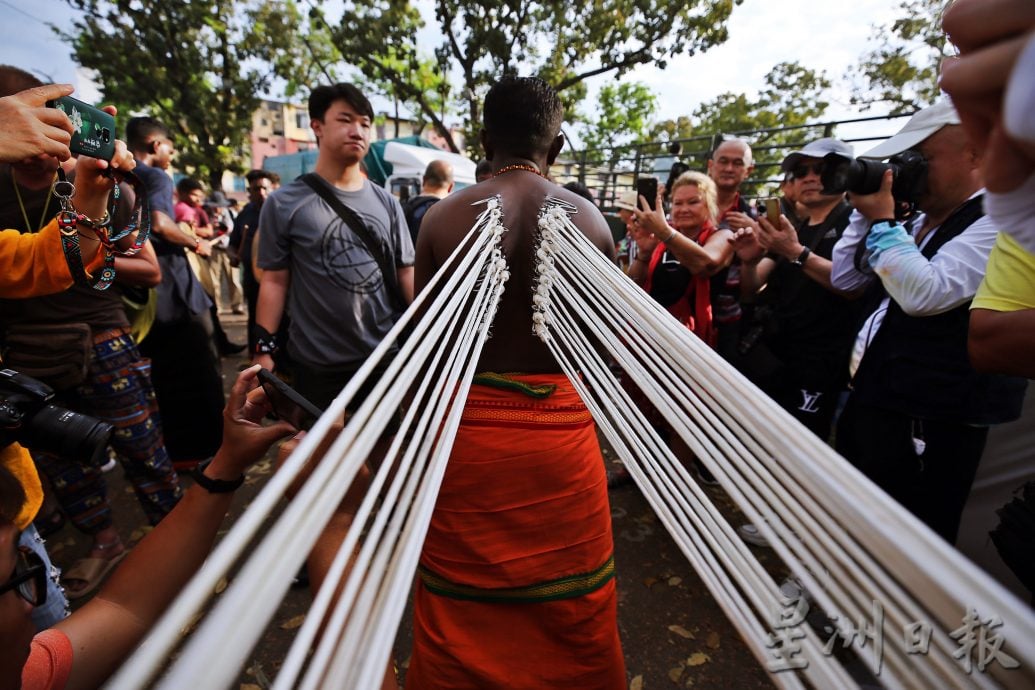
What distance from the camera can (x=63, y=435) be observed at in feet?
3.43

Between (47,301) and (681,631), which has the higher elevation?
(47,301)

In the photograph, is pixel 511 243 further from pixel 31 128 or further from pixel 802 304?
pixel 802 304

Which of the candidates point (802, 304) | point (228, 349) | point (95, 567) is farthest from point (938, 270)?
point (228, 349)

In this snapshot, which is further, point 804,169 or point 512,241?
point 804,169

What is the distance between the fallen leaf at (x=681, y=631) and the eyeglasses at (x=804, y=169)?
2.23 m

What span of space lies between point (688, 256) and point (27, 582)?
229 centimetres

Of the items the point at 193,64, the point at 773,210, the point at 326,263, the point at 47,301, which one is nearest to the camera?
the point at 47,301

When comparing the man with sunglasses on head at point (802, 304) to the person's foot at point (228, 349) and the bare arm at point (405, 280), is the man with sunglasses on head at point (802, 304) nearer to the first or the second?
the bare arm at point (405, 280)

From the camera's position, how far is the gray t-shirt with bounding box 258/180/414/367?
73.9 inches

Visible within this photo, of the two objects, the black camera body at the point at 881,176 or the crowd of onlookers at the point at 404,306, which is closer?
the crowd of onlookers at the point at 404,306

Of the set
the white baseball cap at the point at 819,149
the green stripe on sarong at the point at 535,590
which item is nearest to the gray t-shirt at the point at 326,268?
the green stripe on sarong at the point at 535,590

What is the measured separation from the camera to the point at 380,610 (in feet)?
1.59

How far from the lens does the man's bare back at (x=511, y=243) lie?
4.14ft

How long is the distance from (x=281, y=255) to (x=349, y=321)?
371 millimetres
